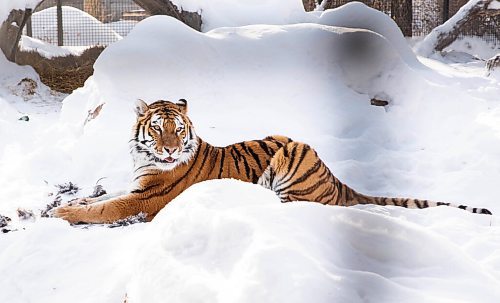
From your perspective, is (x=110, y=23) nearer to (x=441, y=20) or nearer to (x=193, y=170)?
(x=441, y=20)

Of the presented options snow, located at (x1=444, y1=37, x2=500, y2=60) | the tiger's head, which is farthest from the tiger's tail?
snow, located at (x1=444, y1=37, x2=500, y2=60)

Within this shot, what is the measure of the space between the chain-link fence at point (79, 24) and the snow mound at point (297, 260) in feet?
12.7

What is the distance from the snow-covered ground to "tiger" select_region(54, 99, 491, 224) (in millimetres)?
103

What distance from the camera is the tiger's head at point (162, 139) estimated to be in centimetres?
175

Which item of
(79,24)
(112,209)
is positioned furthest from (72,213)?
(79,24)

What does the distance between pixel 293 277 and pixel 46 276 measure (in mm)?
913

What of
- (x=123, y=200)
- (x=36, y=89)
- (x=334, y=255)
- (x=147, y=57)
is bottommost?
(x=36, y=89)

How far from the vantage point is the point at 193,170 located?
176cm

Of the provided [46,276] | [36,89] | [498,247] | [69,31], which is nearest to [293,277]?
[46,276]

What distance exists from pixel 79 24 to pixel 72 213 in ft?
10.6

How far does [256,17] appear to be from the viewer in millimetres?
3449

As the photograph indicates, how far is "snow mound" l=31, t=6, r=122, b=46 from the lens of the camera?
4.64m

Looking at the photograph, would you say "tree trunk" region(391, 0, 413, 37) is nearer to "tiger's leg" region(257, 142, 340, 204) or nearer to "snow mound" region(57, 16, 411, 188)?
"snow mound" region(57, 16, 411, 188)

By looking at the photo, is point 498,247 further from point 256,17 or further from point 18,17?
point 18,17
